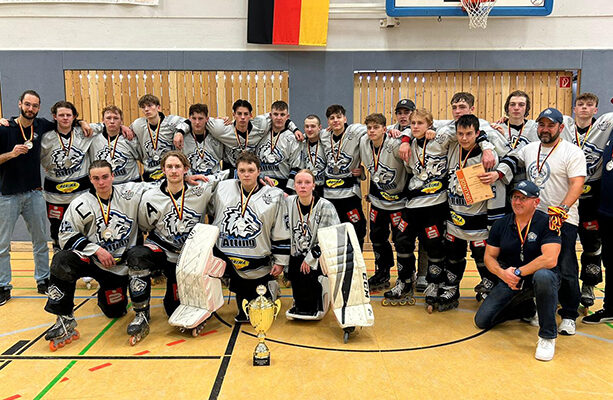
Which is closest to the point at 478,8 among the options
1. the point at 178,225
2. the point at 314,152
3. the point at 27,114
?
the point at 314,152

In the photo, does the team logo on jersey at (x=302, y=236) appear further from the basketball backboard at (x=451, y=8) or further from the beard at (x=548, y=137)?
the basketball backboard at (x=451, y=8)

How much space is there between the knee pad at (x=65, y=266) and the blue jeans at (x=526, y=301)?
146 inches

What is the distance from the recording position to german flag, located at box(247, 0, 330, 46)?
7.23 m

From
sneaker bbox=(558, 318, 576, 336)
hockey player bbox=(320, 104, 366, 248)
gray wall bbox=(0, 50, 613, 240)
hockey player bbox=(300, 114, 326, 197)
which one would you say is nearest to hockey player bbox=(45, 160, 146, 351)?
hockey player bbox=(300, 114, 326, 197)

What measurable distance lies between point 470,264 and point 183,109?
5330mm

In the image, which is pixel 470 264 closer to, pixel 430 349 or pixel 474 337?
pixel 474 337

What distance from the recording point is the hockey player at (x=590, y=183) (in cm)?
454

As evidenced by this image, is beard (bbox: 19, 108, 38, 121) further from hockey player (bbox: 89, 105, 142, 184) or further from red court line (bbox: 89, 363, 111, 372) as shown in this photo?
red court line (bbox: 89, 363, 111, 372)

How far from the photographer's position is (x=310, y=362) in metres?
3.50

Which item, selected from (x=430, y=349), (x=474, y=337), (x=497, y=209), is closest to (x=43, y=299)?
(x=430, y=349)

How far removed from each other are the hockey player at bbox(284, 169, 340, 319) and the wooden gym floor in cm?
19

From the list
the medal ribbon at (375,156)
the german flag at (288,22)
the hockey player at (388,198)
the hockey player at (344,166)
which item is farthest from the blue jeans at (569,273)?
the german flag at (288,22)

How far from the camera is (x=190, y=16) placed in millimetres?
7391

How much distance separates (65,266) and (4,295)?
1.86 meters
